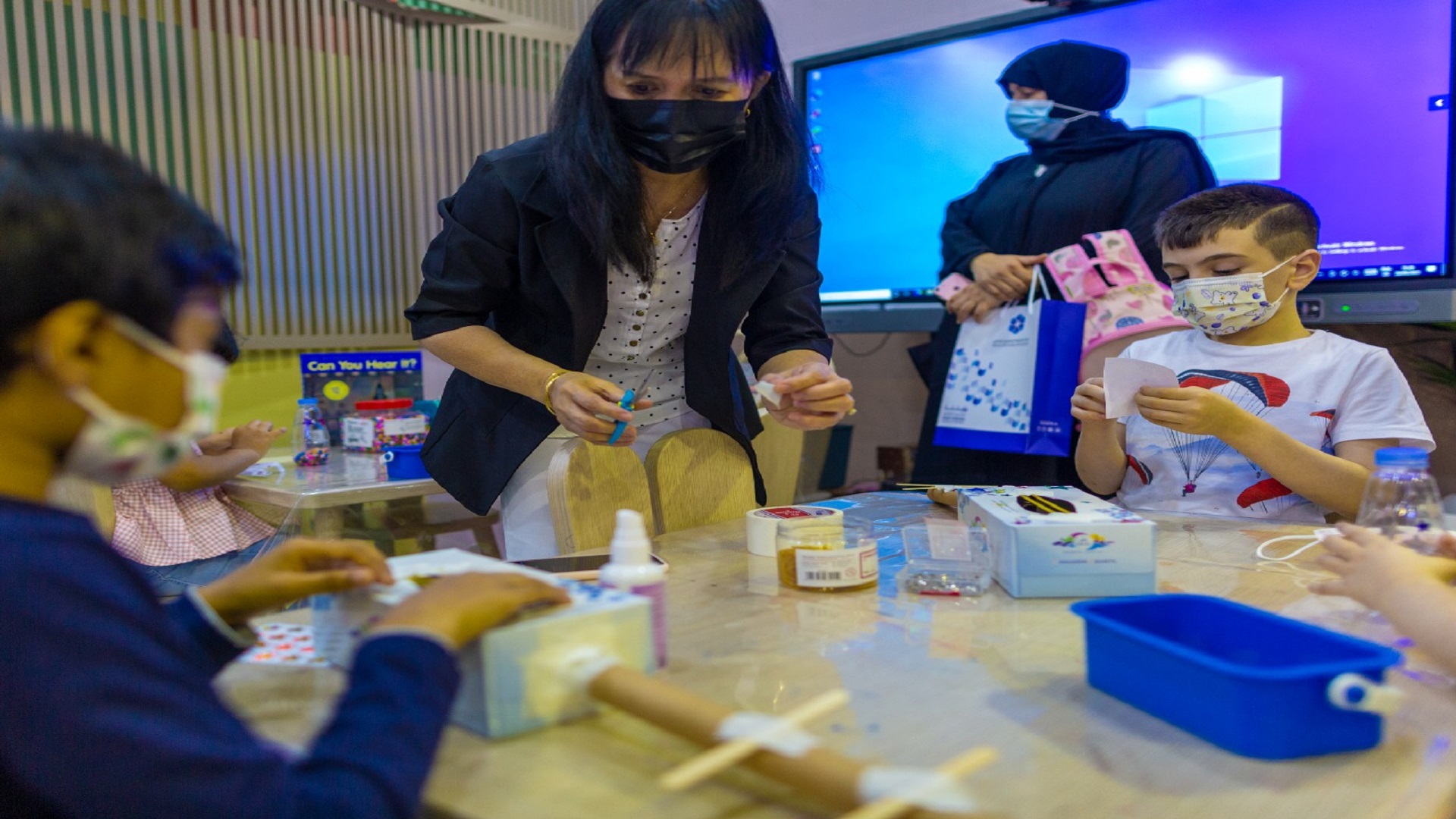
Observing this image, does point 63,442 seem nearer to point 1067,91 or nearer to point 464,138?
point 1067,91

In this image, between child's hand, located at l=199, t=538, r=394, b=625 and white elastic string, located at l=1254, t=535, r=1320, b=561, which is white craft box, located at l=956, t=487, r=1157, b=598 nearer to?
white elastic string, located at l=1254, t=535, r=1320, b=561

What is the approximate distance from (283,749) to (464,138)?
4.06 m

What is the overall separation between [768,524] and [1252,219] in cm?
121

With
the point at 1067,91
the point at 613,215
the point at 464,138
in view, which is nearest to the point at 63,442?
the point at 613,215

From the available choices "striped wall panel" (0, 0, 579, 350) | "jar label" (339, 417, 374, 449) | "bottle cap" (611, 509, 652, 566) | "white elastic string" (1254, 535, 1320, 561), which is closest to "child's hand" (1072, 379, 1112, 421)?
Result: "white elastic string" (1254, 535, 1320, 561)

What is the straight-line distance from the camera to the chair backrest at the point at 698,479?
5.25 feet

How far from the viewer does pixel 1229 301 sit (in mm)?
1880

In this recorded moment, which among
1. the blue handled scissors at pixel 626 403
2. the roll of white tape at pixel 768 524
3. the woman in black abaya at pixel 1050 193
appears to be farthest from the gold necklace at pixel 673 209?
the woman in black abaya at pixel 1050 193

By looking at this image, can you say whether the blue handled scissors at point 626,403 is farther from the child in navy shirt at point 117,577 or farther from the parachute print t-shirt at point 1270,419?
the parachute print t-shirt at point 1270,419

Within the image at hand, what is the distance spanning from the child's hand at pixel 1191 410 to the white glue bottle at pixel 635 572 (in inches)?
39.5

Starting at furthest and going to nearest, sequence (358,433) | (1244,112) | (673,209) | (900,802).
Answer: (358,433) < (1244,112) < (673,209) < (900,802)

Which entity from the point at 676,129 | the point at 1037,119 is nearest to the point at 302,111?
the point at 1037,119

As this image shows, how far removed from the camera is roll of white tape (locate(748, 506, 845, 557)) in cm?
133

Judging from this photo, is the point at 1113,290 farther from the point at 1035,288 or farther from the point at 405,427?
the point at 405,427
